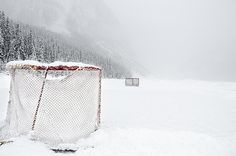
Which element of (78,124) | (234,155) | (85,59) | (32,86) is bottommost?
(234,155)

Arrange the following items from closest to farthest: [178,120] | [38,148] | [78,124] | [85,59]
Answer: [38,148] < [78,124] < [178,120] < [85,59]

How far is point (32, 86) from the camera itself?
31.0 ft

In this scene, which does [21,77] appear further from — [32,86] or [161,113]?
[161,113]

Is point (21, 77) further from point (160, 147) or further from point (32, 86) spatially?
point (160, 147)

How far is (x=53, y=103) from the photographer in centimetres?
877

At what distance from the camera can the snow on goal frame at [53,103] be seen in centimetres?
863

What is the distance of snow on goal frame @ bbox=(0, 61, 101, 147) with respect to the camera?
8633 millimetres

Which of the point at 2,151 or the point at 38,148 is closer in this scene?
the point at 2,151

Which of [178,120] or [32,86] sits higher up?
[32,86]

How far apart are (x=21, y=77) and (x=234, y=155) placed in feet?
23.8

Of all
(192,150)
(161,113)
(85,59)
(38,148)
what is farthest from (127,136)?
(85,59)

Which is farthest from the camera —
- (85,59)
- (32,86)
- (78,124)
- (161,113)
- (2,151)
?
(85,59)

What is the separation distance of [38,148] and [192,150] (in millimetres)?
4404

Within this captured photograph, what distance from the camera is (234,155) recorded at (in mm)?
7984
